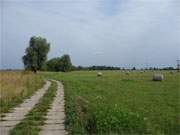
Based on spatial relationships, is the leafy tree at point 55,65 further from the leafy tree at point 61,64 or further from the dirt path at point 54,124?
the dirt path at point 54,124

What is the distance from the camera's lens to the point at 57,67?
458 feet

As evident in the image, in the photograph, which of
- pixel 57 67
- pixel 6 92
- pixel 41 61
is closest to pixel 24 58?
pixel 41 61

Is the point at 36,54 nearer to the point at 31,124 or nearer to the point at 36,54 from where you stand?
the point at 36,54

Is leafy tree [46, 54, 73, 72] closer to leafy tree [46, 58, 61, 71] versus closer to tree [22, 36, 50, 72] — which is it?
leafy tree [46, 58, 61, 71]

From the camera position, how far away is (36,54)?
97.4m

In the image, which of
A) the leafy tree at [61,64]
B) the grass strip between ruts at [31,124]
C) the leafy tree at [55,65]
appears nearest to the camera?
the grass strip between ruts at [31,124]

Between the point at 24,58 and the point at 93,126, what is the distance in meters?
92.4

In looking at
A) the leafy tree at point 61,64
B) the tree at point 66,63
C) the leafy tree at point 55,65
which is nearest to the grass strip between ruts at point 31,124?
the tree at point 66,63

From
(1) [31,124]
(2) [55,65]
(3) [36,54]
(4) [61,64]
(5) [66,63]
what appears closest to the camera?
(1) [31,124]

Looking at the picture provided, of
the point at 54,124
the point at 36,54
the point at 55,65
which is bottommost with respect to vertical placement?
the point at 54,124

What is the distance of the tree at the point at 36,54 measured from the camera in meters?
97.2

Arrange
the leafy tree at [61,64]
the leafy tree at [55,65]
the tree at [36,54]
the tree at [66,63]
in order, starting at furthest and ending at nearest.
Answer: the leafy tree at [55,65] → the leafy tree at [61,64] → the tree at [66,63] → the tree at [36,54]

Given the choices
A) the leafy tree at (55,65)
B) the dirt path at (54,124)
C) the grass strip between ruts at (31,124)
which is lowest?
the dirt path at (54,124)

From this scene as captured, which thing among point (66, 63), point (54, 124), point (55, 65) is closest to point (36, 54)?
point (66, 63)
